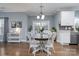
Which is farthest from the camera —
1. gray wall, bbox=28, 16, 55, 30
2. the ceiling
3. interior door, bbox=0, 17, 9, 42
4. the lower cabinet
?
gray wall, bbox=28, 16, 55, 30

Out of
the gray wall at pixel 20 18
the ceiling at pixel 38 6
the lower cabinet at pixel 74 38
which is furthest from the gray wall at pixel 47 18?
the ceiling at pixel 38 6

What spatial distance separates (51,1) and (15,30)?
300 inches

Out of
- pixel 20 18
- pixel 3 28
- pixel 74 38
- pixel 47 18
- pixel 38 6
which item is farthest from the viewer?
pixel 47 18

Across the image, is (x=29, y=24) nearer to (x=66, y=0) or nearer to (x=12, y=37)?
(x=12, y=37)

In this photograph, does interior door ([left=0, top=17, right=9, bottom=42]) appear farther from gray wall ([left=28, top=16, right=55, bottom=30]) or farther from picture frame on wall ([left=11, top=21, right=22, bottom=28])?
gray wall ([left=28, top=16, right=55, bottom=30])

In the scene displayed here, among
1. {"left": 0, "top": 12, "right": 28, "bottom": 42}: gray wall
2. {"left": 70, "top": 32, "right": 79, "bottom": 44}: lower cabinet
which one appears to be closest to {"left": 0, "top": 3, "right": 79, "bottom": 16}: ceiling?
{"left": 70, "top": 32, "right": 79, "bottom": 44}: lower cabinet

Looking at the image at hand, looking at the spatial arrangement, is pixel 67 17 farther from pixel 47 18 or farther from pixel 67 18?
pixel 47 18

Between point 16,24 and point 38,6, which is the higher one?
point 38,6

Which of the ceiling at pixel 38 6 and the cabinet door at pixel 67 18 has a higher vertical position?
the ceiling at pixel 38 6

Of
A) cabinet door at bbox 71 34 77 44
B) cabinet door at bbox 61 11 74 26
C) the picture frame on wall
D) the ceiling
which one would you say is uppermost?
the ceiling

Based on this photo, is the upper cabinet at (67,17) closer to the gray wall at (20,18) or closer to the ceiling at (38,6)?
the ceiling at (38,6)

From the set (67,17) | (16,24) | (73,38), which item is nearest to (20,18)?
(16,24)

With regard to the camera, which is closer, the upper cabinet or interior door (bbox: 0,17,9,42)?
the upper cabinet

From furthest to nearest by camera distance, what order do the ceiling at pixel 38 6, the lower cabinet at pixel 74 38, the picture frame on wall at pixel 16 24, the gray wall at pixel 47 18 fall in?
the gray wall at pixel 47 18, the picture frame on wall at pixel 16 24, the lower cabinet at pixel 74 38, the ceiling at pixel 38 6
